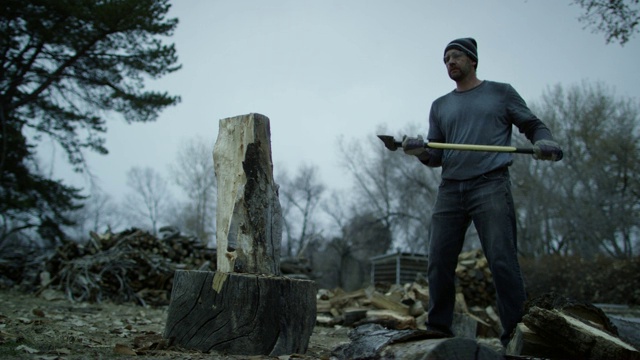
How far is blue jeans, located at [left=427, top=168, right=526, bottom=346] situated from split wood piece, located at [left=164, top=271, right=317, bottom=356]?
0.94 m

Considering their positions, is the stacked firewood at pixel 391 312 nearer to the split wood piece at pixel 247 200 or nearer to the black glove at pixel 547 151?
the split wood piece at pixel 247 200

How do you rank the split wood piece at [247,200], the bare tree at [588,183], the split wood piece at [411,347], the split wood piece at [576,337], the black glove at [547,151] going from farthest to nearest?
the bare tree at [588,183]
the split wood piece at [247,200]
the black glove at [547,151]
the split wood piece at [576,337]
the split wood piece at [411,347]

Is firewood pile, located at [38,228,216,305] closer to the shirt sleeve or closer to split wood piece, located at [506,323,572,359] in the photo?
the shirt sleeve

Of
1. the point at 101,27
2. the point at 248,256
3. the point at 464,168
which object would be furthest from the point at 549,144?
the point at 101,27

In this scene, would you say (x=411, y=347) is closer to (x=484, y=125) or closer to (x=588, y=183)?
(x=484, y=125)

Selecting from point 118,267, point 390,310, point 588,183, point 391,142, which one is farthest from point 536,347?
point 588,183

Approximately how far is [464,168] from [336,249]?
31.0 m

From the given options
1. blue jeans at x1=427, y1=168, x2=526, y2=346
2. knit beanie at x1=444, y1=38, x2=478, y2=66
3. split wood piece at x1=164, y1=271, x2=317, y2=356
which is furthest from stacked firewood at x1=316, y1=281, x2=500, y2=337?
knit beanie at x1=444, y1=38, x2=478, y2=66

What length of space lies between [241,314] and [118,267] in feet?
22.4

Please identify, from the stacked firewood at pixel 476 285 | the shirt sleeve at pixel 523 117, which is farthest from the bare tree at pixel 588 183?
the shirt sleeve at pixel 523 117

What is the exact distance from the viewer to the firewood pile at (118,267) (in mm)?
8336

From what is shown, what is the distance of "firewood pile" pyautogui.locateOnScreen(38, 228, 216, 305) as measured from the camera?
8.34 meters

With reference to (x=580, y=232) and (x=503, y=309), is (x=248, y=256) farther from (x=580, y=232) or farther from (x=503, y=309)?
(x=580, y=232)

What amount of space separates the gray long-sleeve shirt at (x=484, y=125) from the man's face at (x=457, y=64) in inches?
5.1
